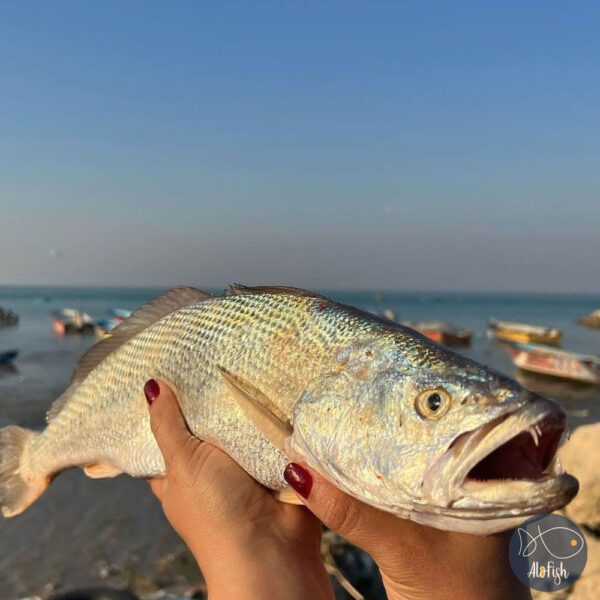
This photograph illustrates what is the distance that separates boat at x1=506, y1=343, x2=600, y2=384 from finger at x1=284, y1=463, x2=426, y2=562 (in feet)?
71.6

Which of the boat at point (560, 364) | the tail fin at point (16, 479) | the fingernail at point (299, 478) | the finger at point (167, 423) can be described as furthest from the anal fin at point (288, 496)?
the boat at point (560, 364)

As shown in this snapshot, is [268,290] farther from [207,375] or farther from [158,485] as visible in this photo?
[158,485]

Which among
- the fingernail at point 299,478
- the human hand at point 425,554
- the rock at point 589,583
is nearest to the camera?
the human hand at point 425,554

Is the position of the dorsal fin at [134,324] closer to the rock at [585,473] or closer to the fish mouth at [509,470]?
the fish mouth at [509,470]

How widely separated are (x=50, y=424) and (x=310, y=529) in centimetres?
227

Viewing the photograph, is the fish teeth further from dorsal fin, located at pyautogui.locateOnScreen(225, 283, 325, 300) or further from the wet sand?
the wet sand

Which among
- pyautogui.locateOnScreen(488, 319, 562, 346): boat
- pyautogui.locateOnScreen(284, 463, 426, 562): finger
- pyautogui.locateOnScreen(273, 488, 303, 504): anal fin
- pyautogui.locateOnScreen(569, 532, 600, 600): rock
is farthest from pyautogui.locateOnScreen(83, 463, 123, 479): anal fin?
pyautogui.locateOnScreen(488, 319, 562, 346): boat

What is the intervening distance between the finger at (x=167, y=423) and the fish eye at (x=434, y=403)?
144cm

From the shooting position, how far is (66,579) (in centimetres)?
655

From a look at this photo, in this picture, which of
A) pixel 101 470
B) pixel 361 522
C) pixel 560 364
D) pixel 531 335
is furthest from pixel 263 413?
pixel 531 335

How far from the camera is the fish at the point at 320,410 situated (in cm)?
178

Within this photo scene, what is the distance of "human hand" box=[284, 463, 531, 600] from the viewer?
7.11ft

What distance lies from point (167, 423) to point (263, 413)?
0.76 meters

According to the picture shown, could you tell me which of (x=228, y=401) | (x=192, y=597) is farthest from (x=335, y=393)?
(x=192, y=597)
